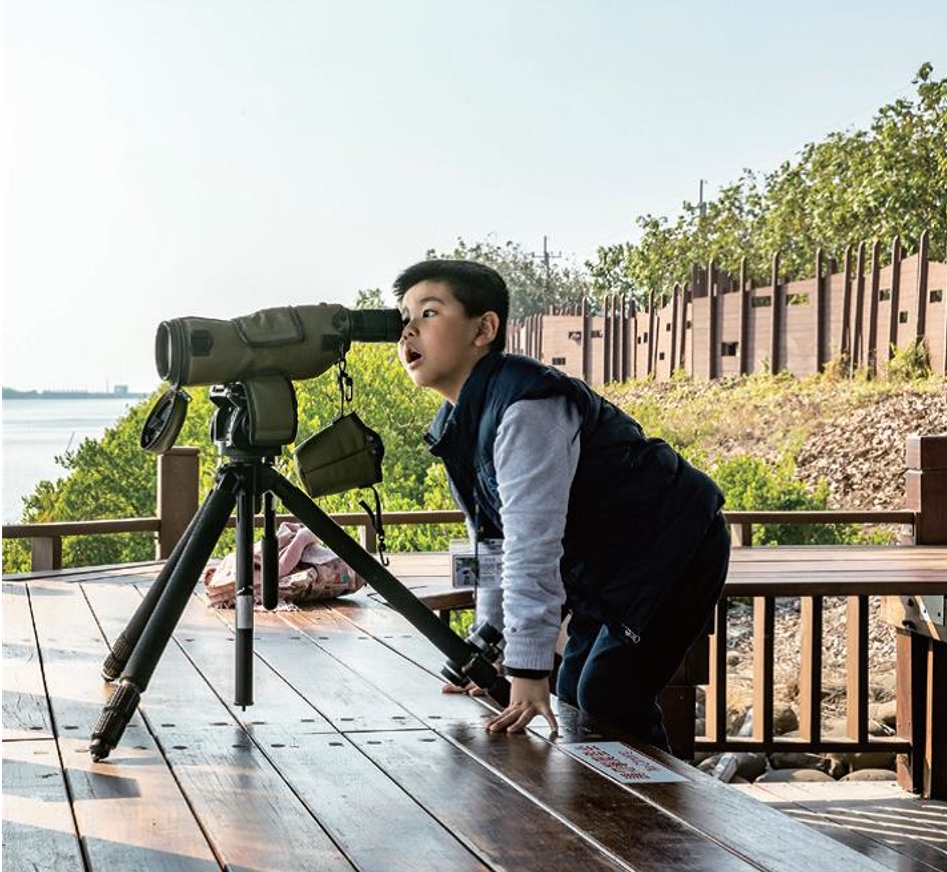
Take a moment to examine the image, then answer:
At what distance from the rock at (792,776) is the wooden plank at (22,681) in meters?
2.96

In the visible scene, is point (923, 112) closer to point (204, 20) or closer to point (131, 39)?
point (204, 20)

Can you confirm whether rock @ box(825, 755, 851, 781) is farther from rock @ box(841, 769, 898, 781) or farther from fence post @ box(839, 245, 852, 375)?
fence post @ box(839, 245, 852, 375)

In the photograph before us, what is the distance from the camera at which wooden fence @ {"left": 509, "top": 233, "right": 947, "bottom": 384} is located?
9812mm

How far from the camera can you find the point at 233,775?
5.64 feet

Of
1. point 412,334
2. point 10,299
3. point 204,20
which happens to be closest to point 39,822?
point 412,334

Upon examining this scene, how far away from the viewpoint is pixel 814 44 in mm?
11578

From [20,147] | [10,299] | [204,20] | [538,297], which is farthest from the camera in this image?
[10,299]

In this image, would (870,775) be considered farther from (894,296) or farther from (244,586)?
(894,296)

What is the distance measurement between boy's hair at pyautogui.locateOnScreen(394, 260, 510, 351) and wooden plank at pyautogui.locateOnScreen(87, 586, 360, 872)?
2.00 ft

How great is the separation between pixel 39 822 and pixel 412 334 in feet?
2.80

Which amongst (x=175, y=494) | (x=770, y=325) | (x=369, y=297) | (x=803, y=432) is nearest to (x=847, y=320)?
(x=770, y=325)

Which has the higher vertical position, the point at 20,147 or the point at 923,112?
the point at 20,147

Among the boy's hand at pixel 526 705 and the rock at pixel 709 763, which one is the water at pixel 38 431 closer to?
the rock at pixel 709 763

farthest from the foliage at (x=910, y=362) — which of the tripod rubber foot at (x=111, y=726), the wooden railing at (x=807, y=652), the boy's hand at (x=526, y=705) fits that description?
the tripod rubber foot at (x=111, y=726)
